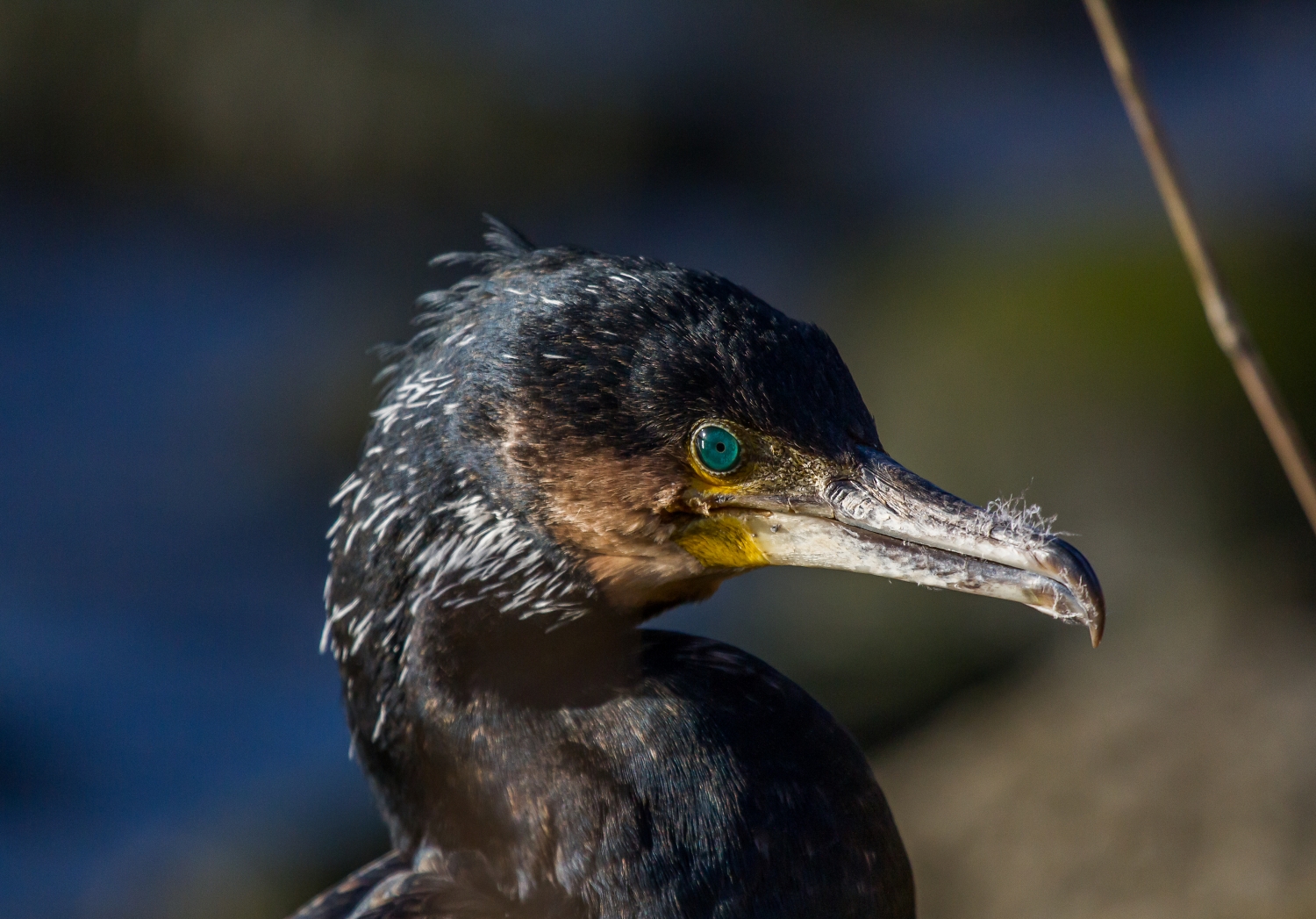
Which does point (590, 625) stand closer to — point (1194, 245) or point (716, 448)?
point (716, 448)

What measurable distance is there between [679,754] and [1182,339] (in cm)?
515

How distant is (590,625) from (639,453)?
348 millimetres

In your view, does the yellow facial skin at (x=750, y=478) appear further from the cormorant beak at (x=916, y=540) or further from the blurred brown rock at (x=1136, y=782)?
the blurred brown rock at (x=1136, y=782)

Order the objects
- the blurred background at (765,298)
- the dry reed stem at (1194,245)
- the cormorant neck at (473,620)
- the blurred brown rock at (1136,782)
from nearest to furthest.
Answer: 1. the dry reed stem at (1194,245)
2. the cormorant neck at (473,620)
3. the blurred brown rock at (1136,782)
4. the blurred background at (765,298)

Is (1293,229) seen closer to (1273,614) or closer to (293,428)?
(1273,614)

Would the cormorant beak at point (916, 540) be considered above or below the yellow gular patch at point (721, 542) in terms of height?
above

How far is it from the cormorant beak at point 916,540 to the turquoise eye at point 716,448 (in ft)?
0.24

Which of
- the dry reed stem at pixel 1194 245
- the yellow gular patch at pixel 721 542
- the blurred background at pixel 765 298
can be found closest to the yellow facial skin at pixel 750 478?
the yellow gular patch at pixel 721 542

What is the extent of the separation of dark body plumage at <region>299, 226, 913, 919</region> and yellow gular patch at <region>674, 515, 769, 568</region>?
4 cm

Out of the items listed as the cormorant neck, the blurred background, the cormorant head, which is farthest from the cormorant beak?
the blurred background

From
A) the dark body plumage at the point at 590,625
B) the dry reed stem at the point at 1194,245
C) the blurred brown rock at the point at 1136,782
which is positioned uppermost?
the dry reed stem at the point at 1194,245

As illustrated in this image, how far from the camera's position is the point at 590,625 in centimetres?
258

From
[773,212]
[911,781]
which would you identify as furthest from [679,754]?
[773,212]

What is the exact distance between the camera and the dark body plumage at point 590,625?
2422 mm
